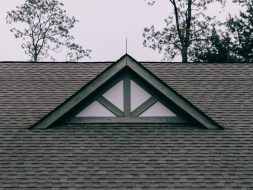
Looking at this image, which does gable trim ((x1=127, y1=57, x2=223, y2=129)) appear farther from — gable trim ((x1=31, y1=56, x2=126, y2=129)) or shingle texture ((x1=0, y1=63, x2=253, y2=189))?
gable trim ((x1=31, y1=56, x2=126, y2=129))

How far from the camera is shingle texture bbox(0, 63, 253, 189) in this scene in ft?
25.5

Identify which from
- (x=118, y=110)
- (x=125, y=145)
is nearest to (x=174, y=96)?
(x=118, y=110)

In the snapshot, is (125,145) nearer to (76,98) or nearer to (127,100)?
(127,100)

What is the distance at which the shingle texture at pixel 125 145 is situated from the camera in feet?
25.5

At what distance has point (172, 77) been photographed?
38.4 ft

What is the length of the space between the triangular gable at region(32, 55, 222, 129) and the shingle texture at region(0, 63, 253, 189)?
0.21 m

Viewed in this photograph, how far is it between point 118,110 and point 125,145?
1.00m

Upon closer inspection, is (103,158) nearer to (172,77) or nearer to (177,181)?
(177,181)

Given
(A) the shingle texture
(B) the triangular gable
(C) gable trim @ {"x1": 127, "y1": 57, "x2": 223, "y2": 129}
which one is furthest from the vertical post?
(C) gable trim @ {"x1": 127, "y1": 57, "x2": 223, "y2": 129}

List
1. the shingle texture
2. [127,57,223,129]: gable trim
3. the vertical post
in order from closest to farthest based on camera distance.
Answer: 1. the shingle texture
2. [127,57,223,129]: gable trim
3. the vertical post

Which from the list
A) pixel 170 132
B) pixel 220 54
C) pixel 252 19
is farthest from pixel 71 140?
pixel 252 19

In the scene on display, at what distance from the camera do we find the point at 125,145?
8805 millimetres

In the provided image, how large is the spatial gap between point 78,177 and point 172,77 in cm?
483

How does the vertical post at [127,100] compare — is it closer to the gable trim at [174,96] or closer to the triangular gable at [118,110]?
the triangular gable at [118,110]
